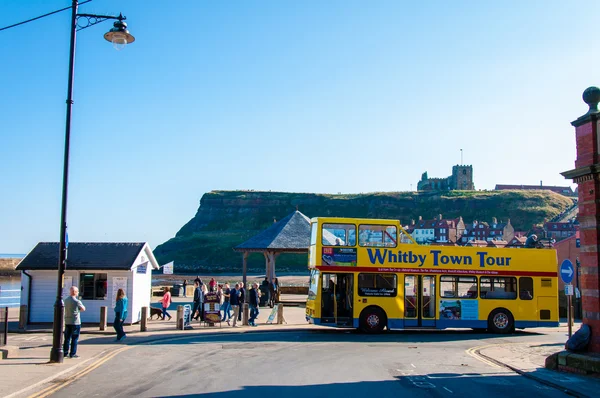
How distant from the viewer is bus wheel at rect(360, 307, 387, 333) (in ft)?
72.7

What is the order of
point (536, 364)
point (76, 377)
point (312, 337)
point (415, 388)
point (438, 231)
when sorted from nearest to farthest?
point (415, 388)
point (76, 377)
point (536, 364)
point (312, 337)
point (438, 231)

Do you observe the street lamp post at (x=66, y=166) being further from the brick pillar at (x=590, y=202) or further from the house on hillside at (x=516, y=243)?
the house on hillside at (x=516, y=243)

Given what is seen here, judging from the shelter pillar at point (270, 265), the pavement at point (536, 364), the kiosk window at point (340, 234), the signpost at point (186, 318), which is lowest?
the pavement at point (536, 364)

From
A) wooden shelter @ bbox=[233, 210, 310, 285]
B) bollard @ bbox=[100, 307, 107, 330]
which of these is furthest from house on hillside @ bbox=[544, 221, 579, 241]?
bollard @ bbox=[100, 307, 107, 330]

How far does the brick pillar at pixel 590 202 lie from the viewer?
13.7 meters

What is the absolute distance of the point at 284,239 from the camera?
35.8m

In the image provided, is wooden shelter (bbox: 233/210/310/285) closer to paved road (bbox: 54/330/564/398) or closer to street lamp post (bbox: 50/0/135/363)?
paved road (bbox: 54/330/564/398)

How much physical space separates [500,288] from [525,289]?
0.98 meters

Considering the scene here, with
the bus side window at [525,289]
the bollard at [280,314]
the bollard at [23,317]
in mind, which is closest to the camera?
the bollard at [23,317]

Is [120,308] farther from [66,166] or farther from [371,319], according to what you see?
[371,319]

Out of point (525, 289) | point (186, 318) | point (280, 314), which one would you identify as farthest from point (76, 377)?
point (525, 289)

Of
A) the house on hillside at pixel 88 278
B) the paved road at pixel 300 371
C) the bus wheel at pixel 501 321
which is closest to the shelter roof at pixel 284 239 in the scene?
the house on hillside at pixel 88 278

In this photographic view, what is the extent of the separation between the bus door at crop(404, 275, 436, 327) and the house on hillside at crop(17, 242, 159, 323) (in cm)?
1069

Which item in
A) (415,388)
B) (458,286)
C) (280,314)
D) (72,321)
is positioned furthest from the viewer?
(280,314)
